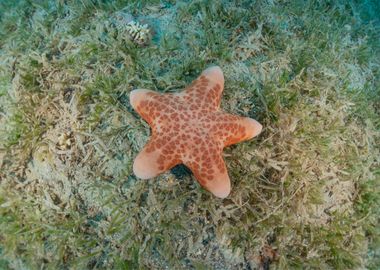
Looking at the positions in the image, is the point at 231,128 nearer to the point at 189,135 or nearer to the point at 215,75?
the point at 189,135

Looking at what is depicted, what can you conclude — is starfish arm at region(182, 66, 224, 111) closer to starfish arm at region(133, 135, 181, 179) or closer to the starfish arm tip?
the starfish arm tip

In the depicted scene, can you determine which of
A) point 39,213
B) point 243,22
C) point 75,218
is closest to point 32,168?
point 39,213

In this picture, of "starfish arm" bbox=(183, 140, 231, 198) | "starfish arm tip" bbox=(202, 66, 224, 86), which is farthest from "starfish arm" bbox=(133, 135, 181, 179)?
"starfish arm tip" bbox=(202, 66, 224, 86)

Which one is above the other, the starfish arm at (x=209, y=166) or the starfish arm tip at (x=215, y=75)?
the starfish arm tip at (x=215, y=75)

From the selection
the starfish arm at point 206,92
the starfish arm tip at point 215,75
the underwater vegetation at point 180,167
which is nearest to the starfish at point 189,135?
the starfish arm at point 206,92

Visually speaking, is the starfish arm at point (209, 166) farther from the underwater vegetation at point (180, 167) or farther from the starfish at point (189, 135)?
the underwater vegetation at point (180, 167)

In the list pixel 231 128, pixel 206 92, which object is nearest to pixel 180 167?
pixel 231 128
